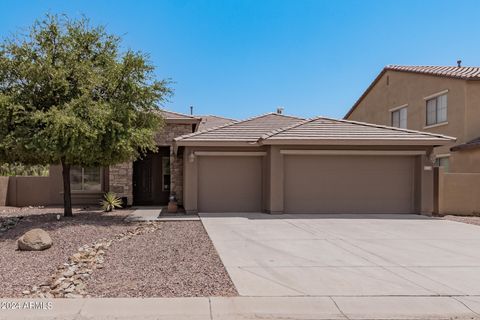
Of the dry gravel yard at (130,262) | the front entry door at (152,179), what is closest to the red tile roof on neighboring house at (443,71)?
the front entry door at (152,179)

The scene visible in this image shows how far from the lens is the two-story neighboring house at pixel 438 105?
17.7m

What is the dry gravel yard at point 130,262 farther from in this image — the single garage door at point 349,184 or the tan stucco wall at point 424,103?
the tan stucco wall at point 424,103

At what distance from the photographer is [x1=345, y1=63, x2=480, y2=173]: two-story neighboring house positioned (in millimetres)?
17672

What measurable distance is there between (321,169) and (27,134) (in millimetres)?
9903

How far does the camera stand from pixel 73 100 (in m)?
10.6

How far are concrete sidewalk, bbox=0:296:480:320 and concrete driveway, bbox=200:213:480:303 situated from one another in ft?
0.85

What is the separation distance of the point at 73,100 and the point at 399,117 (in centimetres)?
1950

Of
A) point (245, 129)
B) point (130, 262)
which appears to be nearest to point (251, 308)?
point (130, 262)

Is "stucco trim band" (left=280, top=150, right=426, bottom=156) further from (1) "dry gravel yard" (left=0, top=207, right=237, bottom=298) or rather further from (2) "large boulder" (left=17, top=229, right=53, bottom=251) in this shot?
(2) "large boulder" (left=17, top=229, right=53, bottom=251)

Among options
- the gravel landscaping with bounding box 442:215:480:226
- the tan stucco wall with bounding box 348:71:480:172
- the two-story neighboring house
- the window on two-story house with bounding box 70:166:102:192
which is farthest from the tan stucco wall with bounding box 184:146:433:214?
the window on two-story house with bounding box 70:166:102:192

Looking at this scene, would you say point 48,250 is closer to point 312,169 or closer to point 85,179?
point 312,169

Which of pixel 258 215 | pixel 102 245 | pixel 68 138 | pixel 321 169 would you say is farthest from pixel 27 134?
pixel 321 169

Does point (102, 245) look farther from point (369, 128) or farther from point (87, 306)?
point (369, 128)

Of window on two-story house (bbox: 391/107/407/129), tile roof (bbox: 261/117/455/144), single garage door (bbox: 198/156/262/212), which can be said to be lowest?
single garage door (bbox: 198/156/262/212)
